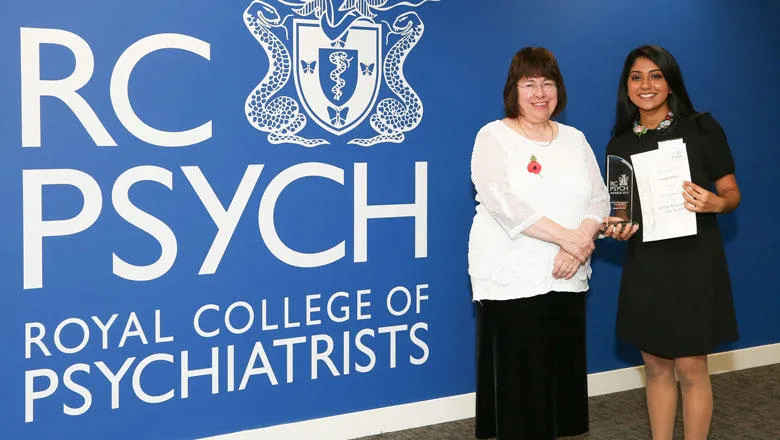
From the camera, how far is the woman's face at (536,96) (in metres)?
3.21

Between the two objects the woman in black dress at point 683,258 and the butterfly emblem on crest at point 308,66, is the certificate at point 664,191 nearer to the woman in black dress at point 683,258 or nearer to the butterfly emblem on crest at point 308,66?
the woman in black dress at point 683,258

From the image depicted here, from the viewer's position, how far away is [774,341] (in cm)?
524

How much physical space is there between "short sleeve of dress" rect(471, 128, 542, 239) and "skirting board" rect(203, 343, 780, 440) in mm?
1265

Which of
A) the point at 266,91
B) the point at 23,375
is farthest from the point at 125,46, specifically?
the point at 23,375

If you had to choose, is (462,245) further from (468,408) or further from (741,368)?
(741,368)

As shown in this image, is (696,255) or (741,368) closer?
(696,255)

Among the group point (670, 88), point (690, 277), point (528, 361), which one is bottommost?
point (528, 361)

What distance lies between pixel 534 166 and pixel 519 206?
6.4 inches

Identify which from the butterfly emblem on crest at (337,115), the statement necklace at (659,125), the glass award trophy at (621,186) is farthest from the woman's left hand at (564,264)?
the butterfly emblem on crest at (337,115)

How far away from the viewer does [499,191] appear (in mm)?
3121

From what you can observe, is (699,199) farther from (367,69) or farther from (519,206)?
(367,69)

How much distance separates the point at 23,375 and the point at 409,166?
176 cm

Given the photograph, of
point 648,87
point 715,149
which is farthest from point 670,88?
point 715,149

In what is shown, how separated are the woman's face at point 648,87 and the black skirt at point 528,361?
74cm
